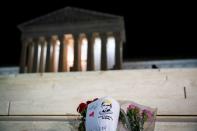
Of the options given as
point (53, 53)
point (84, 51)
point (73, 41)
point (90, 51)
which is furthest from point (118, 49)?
point (53, 53)

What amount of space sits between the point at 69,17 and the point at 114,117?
17.3m

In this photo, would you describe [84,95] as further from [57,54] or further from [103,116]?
[57,54]

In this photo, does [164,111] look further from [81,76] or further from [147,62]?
[147,62]

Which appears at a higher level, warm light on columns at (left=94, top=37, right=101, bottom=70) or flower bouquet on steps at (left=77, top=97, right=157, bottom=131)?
warm light on columns at (left=94, top=37, right=101, bottom=70)

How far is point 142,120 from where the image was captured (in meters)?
4.45

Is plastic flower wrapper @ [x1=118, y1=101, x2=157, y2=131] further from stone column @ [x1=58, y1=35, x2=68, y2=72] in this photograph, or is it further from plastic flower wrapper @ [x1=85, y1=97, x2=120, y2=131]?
stone column @ [x1=58, y1=35, x2=68, y2=72]

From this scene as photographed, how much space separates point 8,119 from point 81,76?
167cm

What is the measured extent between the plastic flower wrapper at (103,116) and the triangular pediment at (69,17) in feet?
52.6

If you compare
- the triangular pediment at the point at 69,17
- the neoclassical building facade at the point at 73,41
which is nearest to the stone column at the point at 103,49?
the neoclassical building facade at the point at 73,41

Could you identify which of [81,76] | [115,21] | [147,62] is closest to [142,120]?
[81,76]

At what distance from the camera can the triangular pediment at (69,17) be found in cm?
2035

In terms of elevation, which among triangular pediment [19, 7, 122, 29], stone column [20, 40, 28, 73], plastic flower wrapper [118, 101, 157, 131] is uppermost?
triangular pediment [19, 7, 122, 29]

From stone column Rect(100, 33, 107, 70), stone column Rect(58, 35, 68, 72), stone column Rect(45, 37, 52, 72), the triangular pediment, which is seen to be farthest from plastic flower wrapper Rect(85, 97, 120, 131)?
stone column Rect(45, 37, 52, 72)

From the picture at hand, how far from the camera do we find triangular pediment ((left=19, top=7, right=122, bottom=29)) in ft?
66.8
